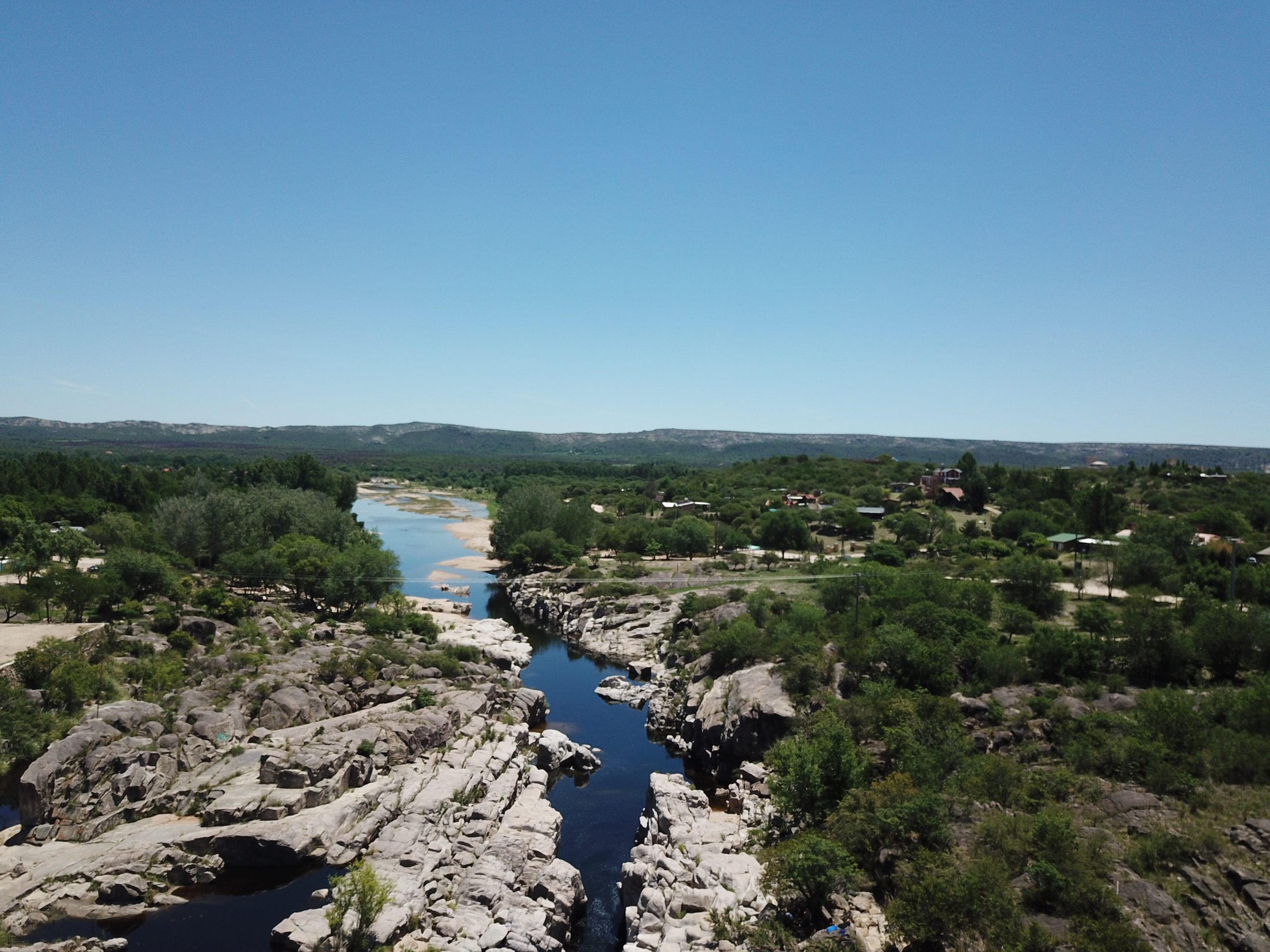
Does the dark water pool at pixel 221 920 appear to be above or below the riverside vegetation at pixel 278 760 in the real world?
below

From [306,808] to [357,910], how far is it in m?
7.86

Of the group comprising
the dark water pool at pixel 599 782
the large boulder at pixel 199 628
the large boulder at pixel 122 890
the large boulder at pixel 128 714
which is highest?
the large boulder at pixel 199 628

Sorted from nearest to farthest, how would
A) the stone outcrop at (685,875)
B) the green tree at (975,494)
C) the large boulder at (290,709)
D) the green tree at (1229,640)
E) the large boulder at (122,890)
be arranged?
the stone outcrop at (685,875), the large boulder at (122,890), the green tree at (1229,640), the large boulder at (290,709), the green tree at (975,494)

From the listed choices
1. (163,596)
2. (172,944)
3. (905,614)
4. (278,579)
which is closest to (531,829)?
(172,944)

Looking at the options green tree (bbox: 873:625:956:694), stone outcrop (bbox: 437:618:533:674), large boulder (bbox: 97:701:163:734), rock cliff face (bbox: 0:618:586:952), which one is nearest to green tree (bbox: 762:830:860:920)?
rock cliff face (bbox: 0:618:586:952)

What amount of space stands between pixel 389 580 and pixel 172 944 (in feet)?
104

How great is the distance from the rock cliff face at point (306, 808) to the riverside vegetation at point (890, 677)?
1.96 meters

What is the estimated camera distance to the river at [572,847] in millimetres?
19906

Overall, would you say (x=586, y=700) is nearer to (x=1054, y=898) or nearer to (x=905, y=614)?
(x=905, y=614)

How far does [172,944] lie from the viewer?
19562 millimetres

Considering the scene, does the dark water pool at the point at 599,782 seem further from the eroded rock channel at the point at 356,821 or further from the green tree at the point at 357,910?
the green tree at the point at 357,910

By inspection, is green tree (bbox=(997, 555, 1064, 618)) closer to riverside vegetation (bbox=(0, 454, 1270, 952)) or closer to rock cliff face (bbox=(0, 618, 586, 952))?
riverside vegetation (bbox=(0, 454, 1270, 952))

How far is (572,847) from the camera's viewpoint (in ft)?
84.5

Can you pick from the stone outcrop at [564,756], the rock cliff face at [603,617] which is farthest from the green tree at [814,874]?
the rock cliff face at [603,617]
